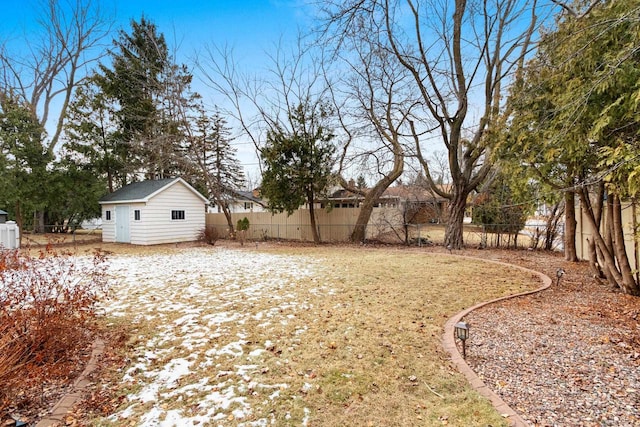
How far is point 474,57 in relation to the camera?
408 inches

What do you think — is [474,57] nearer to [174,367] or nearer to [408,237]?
[408,237]

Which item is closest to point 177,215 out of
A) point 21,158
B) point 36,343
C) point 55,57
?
point 21,158

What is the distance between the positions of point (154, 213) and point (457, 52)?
1375 cm

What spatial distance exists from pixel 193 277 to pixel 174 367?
431 cm

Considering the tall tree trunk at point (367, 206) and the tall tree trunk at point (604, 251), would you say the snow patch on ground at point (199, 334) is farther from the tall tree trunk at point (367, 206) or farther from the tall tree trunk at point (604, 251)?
the tall tree trunk at point (367, 206)

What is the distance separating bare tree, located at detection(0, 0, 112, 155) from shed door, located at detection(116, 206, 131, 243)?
4940 mm

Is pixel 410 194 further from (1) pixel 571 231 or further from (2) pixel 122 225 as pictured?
(2) pixel 122 225

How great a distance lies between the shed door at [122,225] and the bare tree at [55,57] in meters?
4.94

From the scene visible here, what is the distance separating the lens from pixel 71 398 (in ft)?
8.71

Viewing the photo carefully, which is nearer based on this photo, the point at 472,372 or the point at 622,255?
the point at 472,372

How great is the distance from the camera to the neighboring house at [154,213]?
14.4 m

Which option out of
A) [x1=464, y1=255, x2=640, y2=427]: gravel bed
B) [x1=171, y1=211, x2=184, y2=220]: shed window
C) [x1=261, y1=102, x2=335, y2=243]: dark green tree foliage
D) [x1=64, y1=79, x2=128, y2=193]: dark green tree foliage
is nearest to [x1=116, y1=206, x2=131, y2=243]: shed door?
[x1=171, y1=211, x2=184, y2=220]: shed window

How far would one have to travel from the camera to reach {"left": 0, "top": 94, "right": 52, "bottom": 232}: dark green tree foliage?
13027mm

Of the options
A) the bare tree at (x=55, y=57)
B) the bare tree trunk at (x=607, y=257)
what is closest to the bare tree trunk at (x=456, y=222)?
the bare tree trunk at (x=607, y=257)
